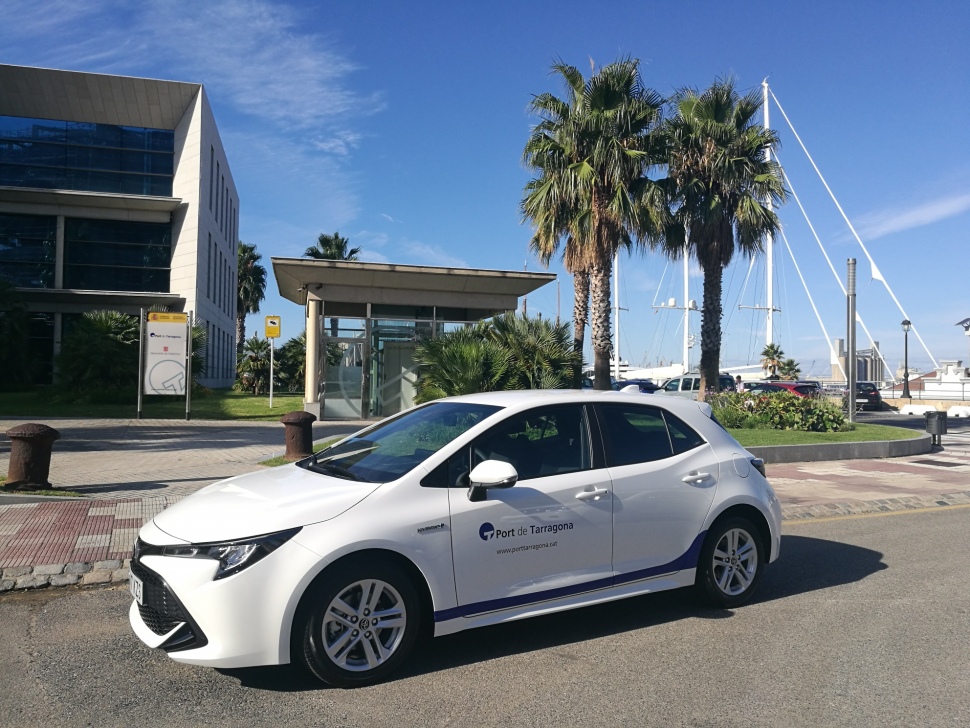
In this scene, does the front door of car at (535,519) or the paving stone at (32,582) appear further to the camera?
the paving stone at (32,582)

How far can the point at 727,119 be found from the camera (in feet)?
86.7

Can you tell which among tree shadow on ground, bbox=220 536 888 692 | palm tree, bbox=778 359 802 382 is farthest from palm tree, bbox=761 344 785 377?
tree shadow on ground, bbox=220 536 888 692

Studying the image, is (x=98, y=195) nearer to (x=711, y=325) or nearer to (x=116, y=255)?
(x=116, y=255)

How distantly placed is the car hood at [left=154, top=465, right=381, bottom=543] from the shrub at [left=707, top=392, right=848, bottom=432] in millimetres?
16117

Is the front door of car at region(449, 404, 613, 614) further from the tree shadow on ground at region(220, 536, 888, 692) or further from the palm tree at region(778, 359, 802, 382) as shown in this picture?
the palm tree at region(778, 359, 802, 382)

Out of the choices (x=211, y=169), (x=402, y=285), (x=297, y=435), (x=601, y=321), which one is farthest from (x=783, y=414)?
(x=211, y=169)

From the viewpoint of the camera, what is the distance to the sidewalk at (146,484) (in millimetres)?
6898

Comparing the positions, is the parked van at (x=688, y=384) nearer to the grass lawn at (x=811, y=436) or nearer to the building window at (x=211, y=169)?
the grass lawn at (x=811, y=436)

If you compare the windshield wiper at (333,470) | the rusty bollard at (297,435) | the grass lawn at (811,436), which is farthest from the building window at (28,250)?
the windshield wiper at (333,470)

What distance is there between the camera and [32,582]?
20.5 feet

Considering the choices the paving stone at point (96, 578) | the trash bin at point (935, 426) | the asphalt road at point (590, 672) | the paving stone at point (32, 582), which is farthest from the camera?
the trash bin at point (935, 426)

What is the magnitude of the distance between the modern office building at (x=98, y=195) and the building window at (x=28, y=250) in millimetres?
49

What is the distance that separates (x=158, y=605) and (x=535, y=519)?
2098 millimetres

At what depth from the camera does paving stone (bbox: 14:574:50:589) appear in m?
6.19
